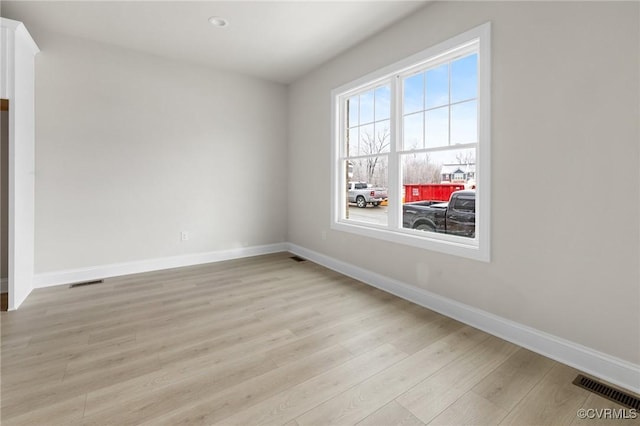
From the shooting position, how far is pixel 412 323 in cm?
256

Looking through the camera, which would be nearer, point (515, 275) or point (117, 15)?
point (515, 275)

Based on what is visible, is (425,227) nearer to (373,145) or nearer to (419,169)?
(419,169)

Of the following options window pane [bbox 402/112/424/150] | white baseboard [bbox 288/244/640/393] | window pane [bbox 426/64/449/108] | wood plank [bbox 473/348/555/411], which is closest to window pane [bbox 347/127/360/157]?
window pane [bbox 402/112/424/150]

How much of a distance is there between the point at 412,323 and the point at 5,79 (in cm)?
419

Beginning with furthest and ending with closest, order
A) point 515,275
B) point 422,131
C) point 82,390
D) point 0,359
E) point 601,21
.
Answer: point 422,131
point 515,275
point 0,359
point 601,21
point 82,390

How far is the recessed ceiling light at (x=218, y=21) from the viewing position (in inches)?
122

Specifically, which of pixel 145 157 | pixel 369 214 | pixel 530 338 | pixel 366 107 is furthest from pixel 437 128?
pixel 145 157

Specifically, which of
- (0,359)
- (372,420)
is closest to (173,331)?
(0,359)

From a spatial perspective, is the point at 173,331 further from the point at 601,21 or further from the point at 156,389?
the point at 601,21

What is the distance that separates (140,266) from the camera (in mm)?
3980

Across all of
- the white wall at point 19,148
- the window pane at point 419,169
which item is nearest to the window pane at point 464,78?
the window pane at point 419,169

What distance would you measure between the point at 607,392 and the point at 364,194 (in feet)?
8.85

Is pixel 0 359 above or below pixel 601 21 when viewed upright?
below

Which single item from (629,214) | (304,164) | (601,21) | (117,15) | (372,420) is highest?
(117,15)
